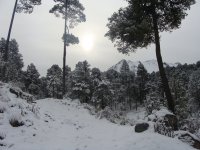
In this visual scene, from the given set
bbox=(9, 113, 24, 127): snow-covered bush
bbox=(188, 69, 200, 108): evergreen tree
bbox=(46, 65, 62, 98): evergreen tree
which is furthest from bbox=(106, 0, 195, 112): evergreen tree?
bbox=(188, 69, 200, 108): evergreen tree

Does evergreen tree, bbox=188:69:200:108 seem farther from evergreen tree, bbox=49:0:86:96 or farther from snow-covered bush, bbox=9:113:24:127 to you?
snow-covered bush, bbox=9:113:24:127

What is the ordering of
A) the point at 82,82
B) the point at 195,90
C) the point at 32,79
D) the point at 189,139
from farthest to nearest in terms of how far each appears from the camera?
the point at 195,90
the point at 32,79
the point at 82,82
the point at 189,139

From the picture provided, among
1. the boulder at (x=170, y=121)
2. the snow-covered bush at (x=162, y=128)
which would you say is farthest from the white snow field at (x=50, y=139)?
the boulder at (x=170, y=121)

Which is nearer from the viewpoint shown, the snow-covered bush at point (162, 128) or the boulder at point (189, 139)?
the boulder at point (189, 139)

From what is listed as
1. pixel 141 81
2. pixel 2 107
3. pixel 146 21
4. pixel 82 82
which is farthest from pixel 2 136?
pixel 141 81

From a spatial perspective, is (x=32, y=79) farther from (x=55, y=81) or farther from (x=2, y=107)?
(x=2, y=107)

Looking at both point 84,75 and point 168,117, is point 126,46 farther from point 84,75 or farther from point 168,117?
point 84,75

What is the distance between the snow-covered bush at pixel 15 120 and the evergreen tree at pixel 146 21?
322 inches

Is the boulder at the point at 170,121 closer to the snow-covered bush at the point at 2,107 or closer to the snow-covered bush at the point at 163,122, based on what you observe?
the snow-covered bush at the point at 163,122

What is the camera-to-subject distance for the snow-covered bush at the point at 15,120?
33.9 feet

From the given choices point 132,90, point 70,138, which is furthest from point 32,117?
point 132,90

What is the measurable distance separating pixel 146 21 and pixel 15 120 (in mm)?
9839

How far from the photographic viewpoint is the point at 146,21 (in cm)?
1547

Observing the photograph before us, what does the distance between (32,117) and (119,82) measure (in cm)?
6640
